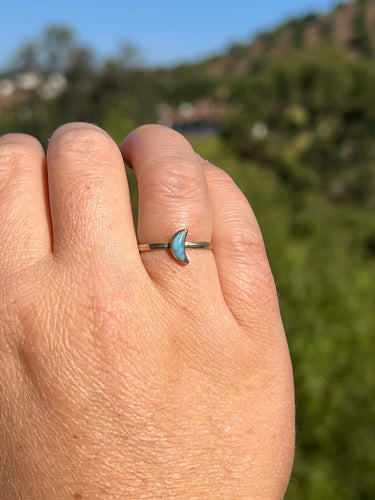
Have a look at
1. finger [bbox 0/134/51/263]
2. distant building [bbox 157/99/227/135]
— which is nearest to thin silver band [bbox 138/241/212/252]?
finger [bbox 0/134/51/263]

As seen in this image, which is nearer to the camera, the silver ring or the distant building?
the silver ring

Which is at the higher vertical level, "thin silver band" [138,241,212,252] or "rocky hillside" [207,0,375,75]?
"rocky hillside" [207,0,375,75]

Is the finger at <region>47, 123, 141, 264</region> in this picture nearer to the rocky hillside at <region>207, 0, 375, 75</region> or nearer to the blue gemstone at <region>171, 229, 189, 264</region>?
the blue gemstone at <region>171, 229, 189, 264</region>

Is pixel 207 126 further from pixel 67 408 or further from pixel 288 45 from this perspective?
pixel 67 408

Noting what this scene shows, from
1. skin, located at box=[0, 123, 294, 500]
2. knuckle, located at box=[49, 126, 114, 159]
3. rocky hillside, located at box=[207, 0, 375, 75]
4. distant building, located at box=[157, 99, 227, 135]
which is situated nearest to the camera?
skin, located at box=[0, 123, 294, 500]

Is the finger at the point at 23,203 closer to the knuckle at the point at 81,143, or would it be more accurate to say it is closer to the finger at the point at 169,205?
the knuckle at the point at 81,143

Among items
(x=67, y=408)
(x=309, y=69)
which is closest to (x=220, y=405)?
(x=67, y=408)

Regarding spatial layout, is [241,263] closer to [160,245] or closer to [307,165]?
[160,245]
